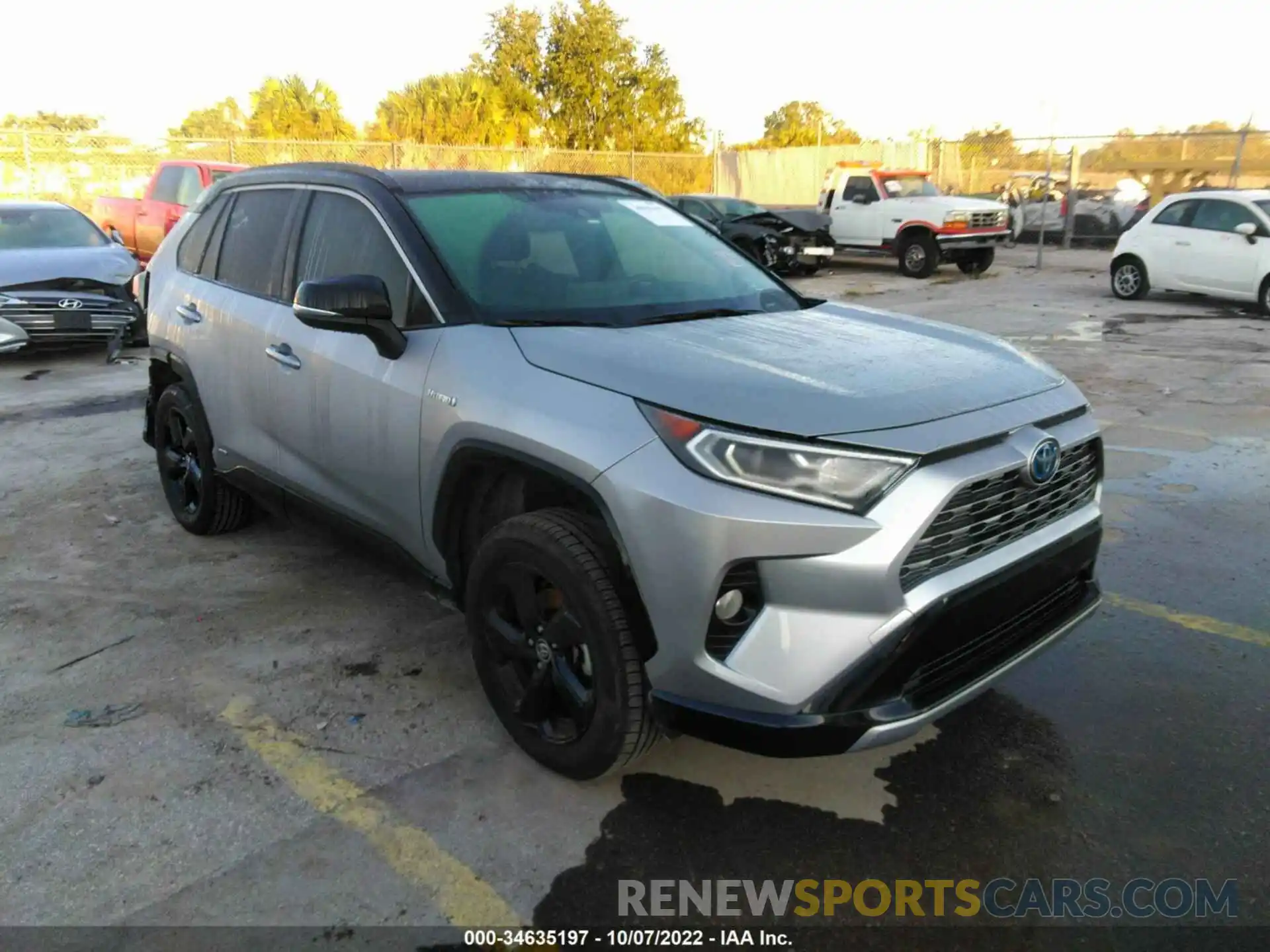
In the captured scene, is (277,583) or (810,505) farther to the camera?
(277,583)

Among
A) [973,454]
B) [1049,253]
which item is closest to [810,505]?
[973,454]

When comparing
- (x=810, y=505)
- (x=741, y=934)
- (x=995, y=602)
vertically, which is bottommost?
(x=741, y=934)

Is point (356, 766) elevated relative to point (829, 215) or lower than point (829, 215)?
lower

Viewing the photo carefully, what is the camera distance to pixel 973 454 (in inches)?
99.3

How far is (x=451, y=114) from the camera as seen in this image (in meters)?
32.9

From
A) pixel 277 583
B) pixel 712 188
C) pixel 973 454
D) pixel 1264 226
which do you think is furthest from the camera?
pixel 712 188

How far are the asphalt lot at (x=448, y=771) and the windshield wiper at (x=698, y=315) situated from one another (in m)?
1.36

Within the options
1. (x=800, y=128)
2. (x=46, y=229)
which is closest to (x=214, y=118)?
(x=800, y=128)

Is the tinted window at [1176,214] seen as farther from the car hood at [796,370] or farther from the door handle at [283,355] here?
the door handle at [283,355]

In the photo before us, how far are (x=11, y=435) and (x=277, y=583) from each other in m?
3.76

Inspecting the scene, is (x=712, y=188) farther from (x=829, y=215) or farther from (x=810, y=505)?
(x=810, y=505)

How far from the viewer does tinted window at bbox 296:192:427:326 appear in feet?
11.1

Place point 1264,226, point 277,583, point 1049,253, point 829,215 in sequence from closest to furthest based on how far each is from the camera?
1. point 277,583
2. point 1264,226
3. point 829,215
4. point 1049,253

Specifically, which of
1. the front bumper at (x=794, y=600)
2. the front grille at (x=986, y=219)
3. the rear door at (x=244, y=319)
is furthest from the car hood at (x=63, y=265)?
the front grille at (x=986, y=219)
